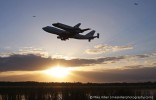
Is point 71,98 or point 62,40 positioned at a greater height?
point 62,40

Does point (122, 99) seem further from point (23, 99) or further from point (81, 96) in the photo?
point (23, 99)

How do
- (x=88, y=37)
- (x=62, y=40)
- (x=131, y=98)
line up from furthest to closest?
(x=88, y=37), (x=62, y=40), (x=131, y=98)

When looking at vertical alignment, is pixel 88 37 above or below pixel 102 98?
above

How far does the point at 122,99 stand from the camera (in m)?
63.6

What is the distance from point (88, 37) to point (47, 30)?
798 inches

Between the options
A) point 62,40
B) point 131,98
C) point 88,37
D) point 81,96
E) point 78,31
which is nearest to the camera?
point 131,98

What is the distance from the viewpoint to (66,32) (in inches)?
5221

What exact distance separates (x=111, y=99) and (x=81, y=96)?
6.42 meters

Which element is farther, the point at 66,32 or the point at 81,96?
the point at 66,32

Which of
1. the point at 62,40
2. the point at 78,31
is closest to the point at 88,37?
the point at 78,31

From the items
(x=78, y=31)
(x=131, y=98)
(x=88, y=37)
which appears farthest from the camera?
(x=88, y=37)

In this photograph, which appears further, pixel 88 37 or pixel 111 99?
pixel 88 37

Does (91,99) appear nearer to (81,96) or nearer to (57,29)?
(81,96)

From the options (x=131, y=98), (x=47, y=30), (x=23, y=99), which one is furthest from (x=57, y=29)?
(x=131, y=98)
